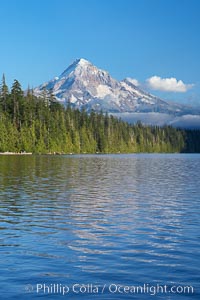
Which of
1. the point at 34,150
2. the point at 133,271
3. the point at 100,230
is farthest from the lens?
the point at 34,150

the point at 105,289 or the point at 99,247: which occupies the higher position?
the point at 99,247

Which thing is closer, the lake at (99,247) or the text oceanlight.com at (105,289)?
the text oceanlight.com at (105,289)

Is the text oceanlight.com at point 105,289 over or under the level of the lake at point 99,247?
under

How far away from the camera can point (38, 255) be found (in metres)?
17.1

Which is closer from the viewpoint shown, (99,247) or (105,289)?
(105,289)

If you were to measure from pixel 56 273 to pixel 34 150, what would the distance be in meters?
127

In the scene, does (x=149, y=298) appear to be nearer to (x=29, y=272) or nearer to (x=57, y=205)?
(x=29, y=272)

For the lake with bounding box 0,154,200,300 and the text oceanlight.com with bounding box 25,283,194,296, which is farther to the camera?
the lake with bounding box 0,154,200,300

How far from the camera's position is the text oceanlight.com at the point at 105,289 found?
1339 cm

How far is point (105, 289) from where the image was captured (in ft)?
44.7

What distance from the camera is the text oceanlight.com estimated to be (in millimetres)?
13386

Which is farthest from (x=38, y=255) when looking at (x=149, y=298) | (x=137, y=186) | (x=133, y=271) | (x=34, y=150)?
(x=34, y=150)

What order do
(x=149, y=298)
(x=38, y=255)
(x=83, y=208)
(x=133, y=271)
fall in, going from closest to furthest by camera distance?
1. (x=149, y=298)
2. (x=133, y=271)
3. (x=38, y=255)
4. (x=83, y=208)

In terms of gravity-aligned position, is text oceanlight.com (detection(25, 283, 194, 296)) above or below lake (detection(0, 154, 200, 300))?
below
